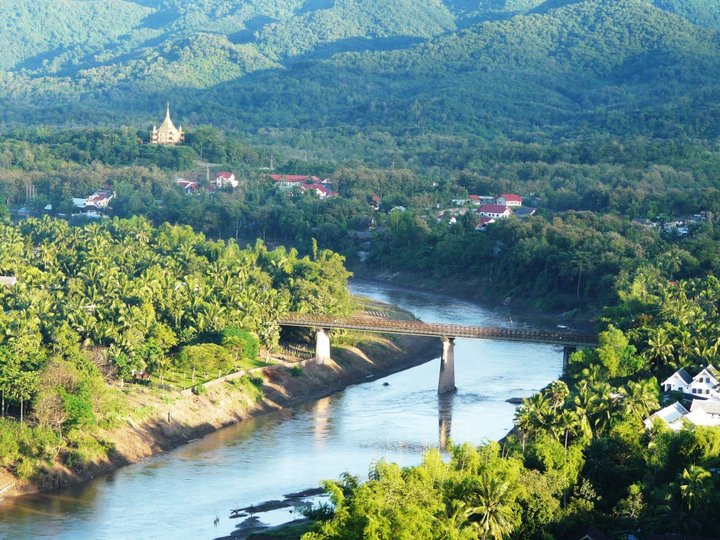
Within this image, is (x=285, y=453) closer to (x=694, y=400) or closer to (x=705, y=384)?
(x=694, y=400)

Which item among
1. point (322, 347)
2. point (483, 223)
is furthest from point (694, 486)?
point (483, 223)

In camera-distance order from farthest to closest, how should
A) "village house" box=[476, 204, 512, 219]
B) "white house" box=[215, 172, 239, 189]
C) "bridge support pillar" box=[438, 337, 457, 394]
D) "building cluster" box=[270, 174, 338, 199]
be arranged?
"white house" box=[215, 172, 239, 189]
"building cluster" box=[270, 174, 338, 199]
"village house" box=[476, 204, 512, 219]
"bridge support pillar" box=[438, 337, 457, 394]

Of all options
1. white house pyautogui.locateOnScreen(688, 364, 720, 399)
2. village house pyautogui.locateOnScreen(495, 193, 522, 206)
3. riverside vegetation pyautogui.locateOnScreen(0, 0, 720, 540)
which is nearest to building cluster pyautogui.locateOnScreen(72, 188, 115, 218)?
riverside vegetation pyautogui.locateOnScreen(0, 0, 720, 540)

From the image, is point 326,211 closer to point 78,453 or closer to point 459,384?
point 459,384

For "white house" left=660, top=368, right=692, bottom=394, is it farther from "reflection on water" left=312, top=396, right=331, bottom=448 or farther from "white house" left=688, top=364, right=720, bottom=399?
"reflection on water" left=312, top=396, right=331, bottom=448

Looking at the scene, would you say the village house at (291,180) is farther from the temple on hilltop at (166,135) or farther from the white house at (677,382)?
the white house at (677,382)

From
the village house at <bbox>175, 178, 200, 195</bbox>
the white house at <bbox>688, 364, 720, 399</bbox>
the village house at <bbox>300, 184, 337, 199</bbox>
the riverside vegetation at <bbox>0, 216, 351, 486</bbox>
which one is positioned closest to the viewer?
the riverside vegetation at <bbox>0, 216, 351, 486</bbox>

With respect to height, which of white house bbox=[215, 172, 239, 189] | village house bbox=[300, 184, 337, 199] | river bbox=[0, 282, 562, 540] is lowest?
river bbox=[0, 282, 562, 540]
